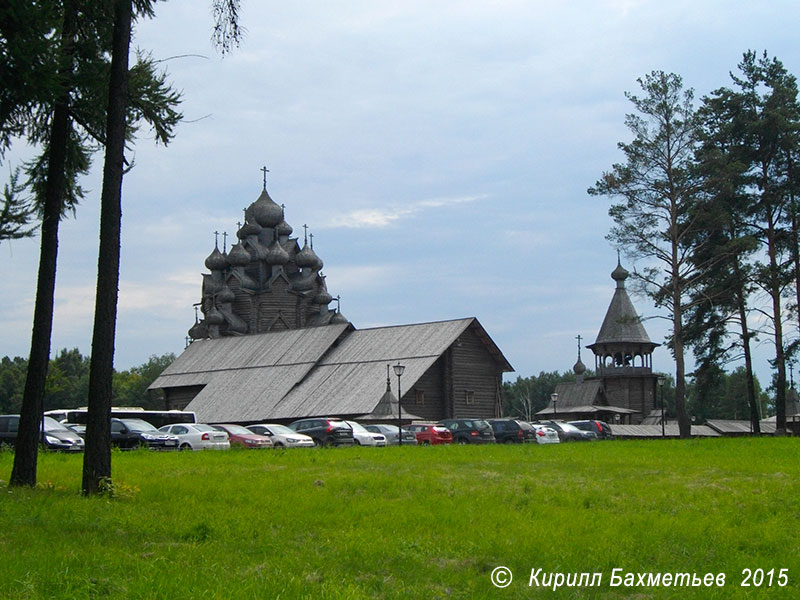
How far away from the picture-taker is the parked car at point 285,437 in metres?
37.5

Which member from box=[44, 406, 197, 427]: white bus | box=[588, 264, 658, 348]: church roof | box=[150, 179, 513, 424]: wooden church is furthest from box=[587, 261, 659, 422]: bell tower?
box=[44, 406, 197, 427]: white bus

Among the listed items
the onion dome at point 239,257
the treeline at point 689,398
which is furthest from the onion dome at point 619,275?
the onion dome at point 239,257

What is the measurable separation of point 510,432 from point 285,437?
1069 centimetres

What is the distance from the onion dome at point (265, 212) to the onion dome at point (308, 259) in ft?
13.1

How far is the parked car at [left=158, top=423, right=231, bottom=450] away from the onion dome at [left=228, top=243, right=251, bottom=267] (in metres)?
51.1

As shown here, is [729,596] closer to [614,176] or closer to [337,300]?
[614,176]

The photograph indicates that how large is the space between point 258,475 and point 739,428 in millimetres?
69719

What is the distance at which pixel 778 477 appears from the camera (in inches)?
699

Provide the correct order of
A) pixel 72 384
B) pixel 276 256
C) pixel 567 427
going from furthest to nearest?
pixel 72 384 < pixel 276 256 < pixel 567 427

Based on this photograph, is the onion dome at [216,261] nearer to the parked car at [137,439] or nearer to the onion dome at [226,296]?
the onion dome at [226,296]

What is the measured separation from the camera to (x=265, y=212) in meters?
90.7

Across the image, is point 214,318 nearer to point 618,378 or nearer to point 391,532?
point 618,378

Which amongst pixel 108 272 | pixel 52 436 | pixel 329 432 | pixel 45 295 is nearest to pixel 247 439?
pixel 329 432

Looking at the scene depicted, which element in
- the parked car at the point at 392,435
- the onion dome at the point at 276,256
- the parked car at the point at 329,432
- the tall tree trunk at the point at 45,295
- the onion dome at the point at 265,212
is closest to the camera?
the tall tree trunk at the point at 45,295
